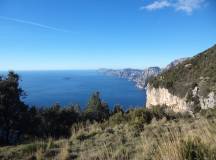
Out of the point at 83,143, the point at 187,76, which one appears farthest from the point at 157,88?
the point at 83,143

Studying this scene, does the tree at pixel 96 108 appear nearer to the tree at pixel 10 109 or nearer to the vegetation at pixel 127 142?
the tree at pixel 10 109

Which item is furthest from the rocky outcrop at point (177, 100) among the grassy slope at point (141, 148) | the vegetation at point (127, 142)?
the grassy slope at point (141, 148)

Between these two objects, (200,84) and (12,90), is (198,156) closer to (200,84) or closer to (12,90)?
(12,90)

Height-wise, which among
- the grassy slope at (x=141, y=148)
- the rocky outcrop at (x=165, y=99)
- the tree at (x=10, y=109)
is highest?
the grassy slope at (x=141, y=148)

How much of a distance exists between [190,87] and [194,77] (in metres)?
5.36

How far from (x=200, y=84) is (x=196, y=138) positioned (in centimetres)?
4158

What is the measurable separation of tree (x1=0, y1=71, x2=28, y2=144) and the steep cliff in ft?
73.9

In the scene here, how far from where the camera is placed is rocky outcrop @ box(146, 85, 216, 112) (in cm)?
3622

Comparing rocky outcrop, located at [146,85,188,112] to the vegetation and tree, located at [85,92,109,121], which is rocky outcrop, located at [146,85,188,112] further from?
the vegetation

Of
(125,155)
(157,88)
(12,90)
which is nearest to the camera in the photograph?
(125,155)

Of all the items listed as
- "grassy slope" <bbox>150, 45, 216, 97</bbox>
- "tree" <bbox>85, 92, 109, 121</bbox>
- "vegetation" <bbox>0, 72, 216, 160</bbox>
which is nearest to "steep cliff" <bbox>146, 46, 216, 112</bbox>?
"grassy slope" <bbox>150, 45, 216, 97</bbox>

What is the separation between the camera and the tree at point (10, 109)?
21141mm

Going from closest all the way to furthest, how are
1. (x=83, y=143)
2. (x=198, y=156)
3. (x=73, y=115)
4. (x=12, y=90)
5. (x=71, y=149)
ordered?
(x=198, y=156) → (x=71, y=149) → (x=83, y=143) → (x=12, y=90) → (x=73, y=115)

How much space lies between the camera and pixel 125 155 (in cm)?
483
